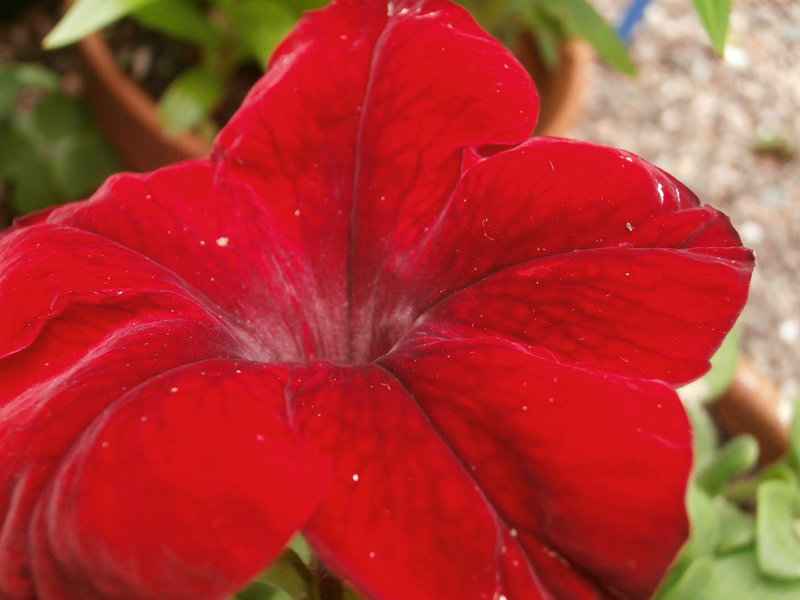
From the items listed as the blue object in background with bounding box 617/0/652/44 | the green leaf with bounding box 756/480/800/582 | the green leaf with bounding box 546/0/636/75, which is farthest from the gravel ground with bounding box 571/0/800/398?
the green leaf with bounding box 756/480/800/582

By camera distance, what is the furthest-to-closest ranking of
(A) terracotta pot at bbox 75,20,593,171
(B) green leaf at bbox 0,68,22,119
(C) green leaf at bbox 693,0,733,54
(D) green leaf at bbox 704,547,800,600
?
(B) green leaf at bbox 0,68,22,119 < (A) terracotta pot at bbox 75,20,593,171 < (D) green leaf at bbox 704,547,800,600 < (C) green leaf at bbox 693,0,733,54

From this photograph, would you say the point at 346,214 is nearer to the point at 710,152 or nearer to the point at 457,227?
the point at 457,227

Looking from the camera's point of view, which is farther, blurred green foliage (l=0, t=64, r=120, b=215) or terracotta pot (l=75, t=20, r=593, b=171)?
blurred green foliage (l=0, t=64, r=120, b=215)

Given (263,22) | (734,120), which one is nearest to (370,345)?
(263,22)

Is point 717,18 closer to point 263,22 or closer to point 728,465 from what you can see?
point 728,465

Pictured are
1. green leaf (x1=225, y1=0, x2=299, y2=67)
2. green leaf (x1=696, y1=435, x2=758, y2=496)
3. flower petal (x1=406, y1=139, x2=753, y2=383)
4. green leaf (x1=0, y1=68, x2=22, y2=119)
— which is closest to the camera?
flower petal (x1=406, y1=139, x2=753, y2=383)

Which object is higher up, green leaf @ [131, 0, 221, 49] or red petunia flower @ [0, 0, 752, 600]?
red petunia flower @ [0, 0, 752, 600]

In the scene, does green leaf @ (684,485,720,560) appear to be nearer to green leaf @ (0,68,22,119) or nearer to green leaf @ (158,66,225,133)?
green leaf @ (158,66,225,133)

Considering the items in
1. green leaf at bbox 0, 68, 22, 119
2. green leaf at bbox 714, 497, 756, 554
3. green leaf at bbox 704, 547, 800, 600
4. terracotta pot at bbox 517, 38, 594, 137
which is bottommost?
green leaf at bbox 714, 497, 756, 554
